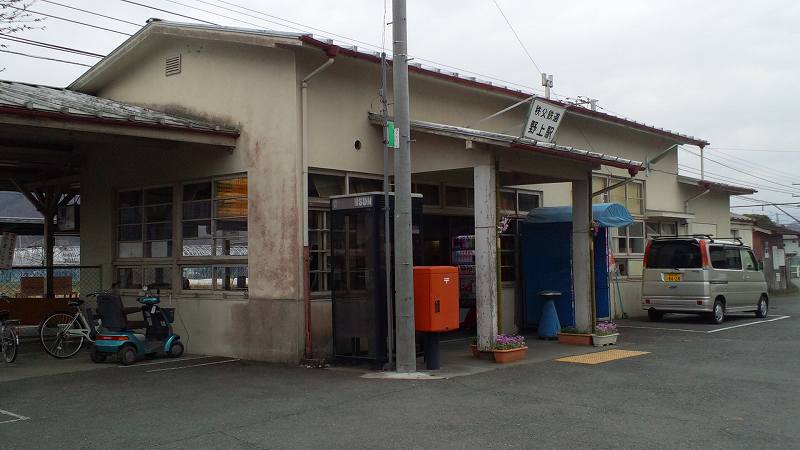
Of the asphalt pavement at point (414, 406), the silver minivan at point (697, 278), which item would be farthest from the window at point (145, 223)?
the silver minivan at point (697, 278)

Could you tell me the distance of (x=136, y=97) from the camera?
1423 cm

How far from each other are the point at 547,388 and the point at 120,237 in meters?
9.38

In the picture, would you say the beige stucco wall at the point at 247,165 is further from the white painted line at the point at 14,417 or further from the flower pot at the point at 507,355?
the white painted line at the point at 14,417

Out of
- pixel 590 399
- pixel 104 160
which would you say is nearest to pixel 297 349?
pixel 590 399

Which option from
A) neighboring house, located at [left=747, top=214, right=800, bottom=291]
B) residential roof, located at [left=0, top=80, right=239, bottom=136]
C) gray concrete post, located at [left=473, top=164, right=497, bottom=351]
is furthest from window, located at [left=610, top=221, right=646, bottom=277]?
neighboring house, located at [left=747, top=214, right=800, bottom=291]

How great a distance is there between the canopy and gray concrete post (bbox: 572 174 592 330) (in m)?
0.69

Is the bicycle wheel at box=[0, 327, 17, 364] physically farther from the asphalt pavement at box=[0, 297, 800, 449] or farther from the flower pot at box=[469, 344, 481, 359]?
the flower pot at box=[469, 344, 481, 359]

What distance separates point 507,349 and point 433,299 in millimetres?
1603

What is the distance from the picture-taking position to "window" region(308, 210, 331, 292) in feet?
37.8

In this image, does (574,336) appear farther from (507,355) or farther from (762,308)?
(762,308)

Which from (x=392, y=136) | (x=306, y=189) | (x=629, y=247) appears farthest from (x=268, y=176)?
(x=629, y=247)

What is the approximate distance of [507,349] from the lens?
36.0 ft

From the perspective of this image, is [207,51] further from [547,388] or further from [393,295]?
[547,388]

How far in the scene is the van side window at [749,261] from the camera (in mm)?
18472
